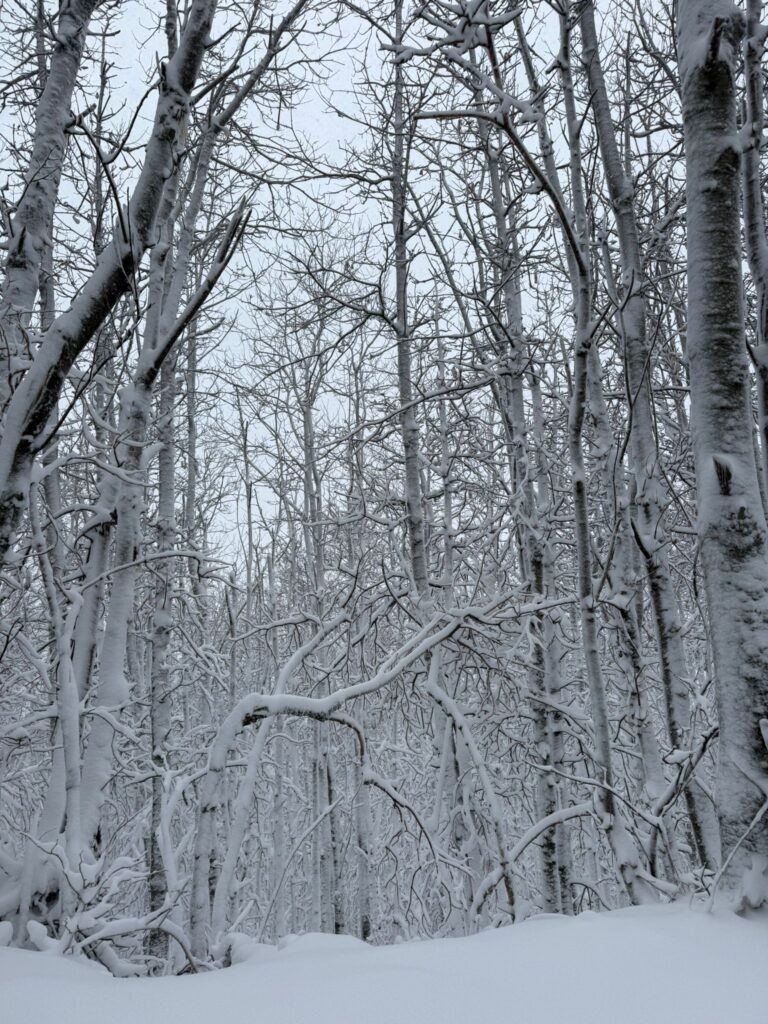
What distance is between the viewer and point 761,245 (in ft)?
9.37

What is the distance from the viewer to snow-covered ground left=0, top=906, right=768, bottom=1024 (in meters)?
1.35

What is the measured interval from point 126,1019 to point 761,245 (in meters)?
3.45

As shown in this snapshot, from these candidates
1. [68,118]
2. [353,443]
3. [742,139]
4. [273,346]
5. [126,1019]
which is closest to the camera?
[126,1019]

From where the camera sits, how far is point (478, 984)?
148cm

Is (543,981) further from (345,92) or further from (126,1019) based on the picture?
(345,92)

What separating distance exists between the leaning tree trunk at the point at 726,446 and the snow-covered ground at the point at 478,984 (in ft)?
1.08

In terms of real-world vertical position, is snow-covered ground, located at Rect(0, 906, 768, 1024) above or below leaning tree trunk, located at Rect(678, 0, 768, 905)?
below

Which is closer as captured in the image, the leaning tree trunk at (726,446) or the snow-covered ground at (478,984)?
the snow-covered ground at (478,984)

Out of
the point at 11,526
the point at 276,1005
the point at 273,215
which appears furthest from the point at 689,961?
the point at 273,215

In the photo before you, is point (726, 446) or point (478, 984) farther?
point (726, 446)

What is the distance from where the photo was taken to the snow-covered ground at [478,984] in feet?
4.42

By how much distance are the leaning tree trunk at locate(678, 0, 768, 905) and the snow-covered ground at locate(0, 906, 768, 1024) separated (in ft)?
1.08

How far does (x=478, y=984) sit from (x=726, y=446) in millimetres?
1745

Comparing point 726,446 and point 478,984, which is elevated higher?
point 726,446
